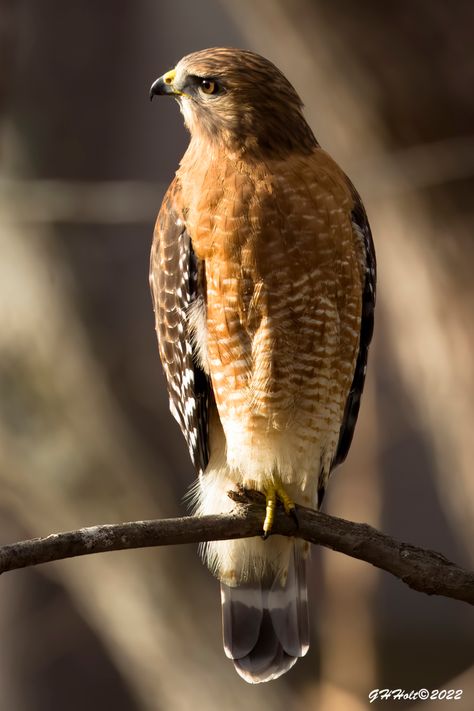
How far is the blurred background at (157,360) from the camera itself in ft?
16.1

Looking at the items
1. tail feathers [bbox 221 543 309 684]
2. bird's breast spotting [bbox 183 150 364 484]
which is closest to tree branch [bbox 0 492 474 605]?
bird's breast spotting [bbox 183 150 364 484]

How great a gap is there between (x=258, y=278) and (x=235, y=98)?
1.60ft

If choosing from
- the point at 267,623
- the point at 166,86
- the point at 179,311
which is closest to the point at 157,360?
the point at 267,623

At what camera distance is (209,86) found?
3.24 metres

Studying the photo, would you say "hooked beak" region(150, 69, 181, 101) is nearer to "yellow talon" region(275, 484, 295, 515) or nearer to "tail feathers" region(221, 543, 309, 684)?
"yellow talon" region(275, 484, 295, 515)

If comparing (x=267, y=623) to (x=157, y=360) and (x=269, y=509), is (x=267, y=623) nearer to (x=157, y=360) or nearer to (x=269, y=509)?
(x=269, y=509)

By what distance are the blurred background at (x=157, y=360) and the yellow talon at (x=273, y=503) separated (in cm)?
188

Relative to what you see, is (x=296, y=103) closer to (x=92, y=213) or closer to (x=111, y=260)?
(x=92, y=213)

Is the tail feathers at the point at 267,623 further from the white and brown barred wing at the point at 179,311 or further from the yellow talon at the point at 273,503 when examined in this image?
the yellow talon at the point at 273,503

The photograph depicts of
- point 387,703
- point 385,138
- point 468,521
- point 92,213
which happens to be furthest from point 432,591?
point 387,703

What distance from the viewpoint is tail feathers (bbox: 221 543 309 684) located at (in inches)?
145

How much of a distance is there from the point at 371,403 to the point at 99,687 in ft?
9.72

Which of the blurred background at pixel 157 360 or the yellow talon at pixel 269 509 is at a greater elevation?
the blurred background at pixel 157 360

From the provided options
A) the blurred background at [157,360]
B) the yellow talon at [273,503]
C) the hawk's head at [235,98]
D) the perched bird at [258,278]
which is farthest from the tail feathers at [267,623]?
the blurred background at [157,360]
